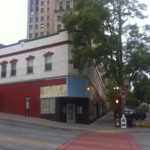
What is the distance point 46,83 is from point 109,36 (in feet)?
26.6

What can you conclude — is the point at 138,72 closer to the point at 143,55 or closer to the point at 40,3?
the point at 143,55

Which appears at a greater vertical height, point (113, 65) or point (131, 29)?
point (131, 29)

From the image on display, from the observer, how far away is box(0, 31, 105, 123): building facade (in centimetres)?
2314

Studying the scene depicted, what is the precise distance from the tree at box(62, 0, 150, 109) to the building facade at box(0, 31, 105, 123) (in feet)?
6.74

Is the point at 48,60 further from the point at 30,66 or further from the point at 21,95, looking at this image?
the point at 21,95

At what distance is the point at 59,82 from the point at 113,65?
5.68 m

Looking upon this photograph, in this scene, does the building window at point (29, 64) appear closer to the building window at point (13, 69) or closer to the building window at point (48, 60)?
the building window at point (48, 60)

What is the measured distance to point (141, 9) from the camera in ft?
73.1

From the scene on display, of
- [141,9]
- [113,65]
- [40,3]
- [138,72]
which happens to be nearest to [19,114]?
[113,65]

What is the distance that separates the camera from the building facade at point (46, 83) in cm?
2314

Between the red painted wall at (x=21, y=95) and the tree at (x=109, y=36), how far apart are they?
4.33 meters

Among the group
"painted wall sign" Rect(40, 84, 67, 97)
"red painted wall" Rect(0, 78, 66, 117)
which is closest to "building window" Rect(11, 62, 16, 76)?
"red painted wall" Rect(0, 78, 66, 117)

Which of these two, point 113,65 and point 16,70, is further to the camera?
point 16,70

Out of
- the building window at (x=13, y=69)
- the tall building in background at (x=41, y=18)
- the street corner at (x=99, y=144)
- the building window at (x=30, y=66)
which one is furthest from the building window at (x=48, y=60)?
the tall building in background at (x=41, y=18)
